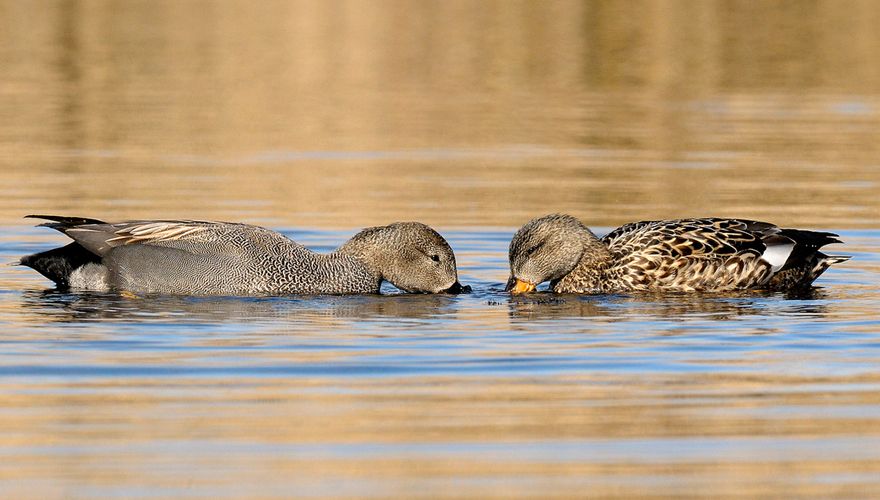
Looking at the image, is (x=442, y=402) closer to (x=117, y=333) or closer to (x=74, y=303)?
(x=117, y=333)

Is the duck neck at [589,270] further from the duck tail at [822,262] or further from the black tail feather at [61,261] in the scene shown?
the black tail feather at [61,261]

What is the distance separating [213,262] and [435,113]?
13476mm

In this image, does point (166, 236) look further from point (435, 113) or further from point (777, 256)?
point (435, 113)

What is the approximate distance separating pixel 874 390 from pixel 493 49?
1059 inches

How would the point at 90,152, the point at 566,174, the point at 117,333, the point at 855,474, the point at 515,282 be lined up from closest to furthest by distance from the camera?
the point at 855,474 → the point at 117,333 → the point at 515,282 → the point at 566,174 → the point at 90,152

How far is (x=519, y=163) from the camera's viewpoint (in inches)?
810

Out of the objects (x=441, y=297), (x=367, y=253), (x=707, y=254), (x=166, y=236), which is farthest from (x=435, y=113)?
(x=166, y=236)

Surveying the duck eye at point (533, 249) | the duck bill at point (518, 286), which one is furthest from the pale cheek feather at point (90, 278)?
the duck eye at point (533, 249)

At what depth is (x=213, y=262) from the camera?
1220 cm

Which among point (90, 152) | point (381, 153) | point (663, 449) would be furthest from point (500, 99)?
point (663, 449)

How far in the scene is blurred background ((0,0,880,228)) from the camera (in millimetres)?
17500

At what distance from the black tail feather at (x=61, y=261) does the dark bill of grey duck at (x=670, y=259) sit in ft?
9.76

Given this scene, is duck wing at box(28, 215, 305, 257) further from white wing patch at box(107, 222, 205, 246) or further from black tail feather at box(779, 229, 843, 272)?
black tail feather at box(779, 229, 843, 272)

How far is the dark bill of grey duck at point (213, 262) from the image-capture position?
12.2 m
